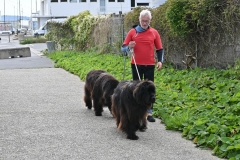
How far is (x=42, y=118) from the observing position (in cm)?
937

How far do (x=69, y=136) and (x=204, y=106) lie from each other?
286cm

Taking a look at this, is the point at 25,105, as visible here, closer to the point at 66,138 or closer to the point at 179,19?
the point at 66,138

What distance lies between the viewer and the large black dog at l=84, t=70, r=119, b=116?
29.6ft

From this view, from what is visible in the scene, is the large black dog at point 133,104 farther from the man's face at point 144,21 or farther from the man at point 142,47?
the man's face at point 144,21

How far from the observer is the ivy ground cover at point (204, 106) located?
23.2 feet

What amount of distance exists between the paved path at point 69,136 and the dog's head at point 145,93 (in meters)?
0.70

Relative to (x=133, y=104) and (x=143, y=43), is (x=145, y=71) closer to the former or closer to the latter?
(x=143, y=43)

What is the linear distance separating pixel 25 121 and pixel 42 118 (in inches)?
16.8

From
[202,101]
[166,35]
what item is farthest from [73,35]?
[202,101]

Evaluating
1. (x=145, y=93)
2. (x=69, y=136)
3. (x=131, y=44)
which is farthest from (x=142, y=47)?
(x=69, y=136)

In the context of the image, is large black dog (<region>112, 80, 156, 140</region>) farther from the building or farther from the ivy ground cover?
the building

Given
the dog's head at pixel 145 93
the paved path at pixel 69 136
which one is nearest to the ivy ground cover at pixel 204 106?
the paved path at pixel 69 136

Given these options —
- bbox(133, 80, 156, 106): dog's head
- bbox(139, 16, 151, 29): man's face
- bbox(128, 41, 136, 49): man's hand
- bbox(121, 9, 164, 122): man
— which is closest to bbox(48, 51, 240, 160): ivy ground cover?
bbox(121, 9, 164, 122): man

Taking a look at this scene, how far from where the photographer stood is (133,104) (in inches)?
294
